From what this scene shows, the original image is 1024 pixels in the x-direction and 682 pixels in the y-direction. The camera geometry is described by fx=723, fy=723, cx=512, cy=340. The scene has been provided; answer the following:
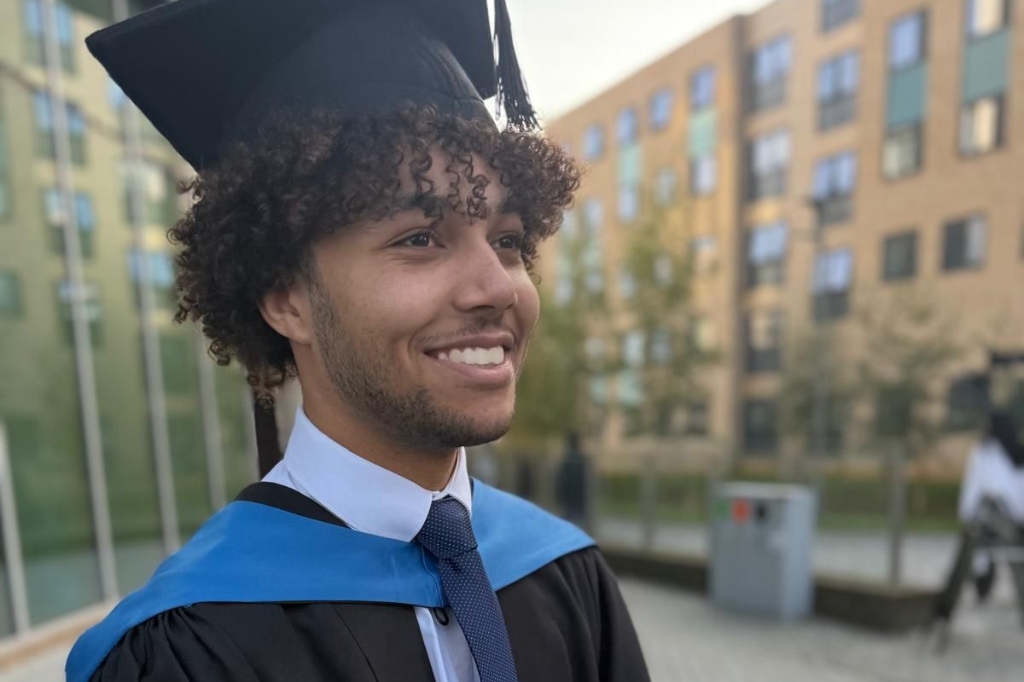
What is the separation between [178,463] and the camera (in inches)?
300

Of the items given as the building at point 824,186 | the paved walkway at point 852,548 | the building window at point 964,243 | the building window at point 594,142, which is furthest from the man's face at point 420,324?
the building window at point 594,142

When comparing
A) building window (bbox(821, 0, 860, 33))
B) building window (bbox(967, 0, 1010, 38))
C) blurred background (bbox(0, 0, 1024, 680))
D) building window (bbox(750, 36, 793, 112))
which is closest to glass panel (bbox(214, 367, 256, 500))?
blurred background (bbox(0, 0, 1024, 680))

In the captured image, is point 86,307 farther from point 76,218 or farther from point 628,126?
point 628,126

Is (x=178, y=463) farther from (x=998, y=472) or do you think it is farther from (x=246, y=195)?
(x=998, y=472)

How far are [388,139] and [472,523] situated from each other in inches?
29.1

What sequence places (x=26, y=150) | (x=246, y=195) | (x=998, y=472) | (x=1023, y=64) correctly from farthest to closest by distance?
(x=1023, y=64) < (x=998, y=472) < (x=26, y=150) < (x=246, y=195)

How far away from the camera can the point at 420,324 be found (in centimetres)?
112

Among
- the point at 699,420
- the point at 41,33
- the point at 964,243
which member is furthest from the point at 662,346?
the point at 41,33

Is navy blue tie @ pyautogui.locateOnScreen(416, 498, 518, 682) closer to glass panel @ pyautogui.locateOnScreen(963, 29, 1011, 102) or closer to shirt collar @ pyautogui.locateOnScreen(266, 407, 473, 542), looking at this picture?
shirt collar @ pyautogui.locateOnScreen(266, 407, 473, 542)

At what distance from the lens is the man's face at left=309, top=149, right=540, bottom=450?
1.12 meters

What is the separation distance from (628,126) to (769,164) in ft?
21.6

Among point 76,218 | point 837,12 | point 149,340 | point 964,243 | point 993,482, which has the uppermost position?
point 837,12

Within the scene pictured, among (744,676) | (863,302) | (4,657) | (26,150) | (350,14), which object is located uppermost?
(26,150)

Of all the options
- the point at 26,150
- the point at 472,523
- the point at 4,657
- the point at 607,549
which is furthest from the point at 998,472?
the point at 26,150
